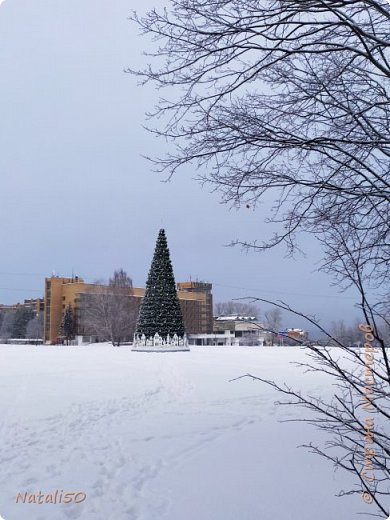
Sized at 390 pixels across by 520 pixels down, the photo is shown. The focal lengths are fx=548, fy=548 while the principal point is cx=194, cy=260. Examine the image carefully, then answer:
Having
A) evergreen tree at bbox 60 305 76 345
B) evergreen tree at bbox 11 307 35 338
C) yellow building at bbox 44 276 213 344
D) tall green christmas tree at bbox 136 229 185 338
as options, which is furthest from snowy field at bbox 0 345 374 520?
evergreen tree at bbox 11 307 35 338

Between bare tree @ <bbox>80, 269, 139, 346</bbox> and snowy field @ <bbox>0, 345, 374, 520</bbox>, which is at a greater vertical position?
bare tree @ <bbox>80, 269, 139, 346</bbox>

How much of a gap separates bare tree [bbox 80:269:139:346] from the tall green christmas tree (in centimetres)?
2215

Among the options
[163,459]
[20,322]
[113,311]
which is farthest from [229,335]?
[20,322]

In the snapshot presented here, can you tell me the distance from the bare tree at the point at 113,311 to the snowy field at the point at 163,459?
41853 millimetres

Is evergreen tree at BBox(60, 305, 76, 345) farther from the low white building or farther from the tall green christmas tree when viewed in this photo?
the tall green christmas tree

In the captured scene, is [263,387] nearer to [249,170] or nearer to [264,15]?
[249,170]

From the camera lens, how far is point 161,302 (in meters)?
29.4

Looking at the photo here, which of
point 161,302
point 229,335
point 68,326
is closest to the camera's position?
point 161,302

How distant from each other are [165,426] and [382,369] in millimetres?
6096

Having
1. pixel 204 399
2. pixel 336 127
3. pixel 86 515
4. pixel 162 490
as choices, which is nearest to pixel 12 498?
pixel 86 515

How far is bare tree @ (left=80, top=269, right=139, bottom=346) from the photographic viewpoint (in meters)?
53.4

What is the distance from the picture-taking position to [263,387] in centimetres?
1266

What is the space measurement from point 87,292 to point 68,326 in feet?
21.8

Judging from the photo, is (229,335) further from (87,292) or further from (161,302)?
(87,292)
